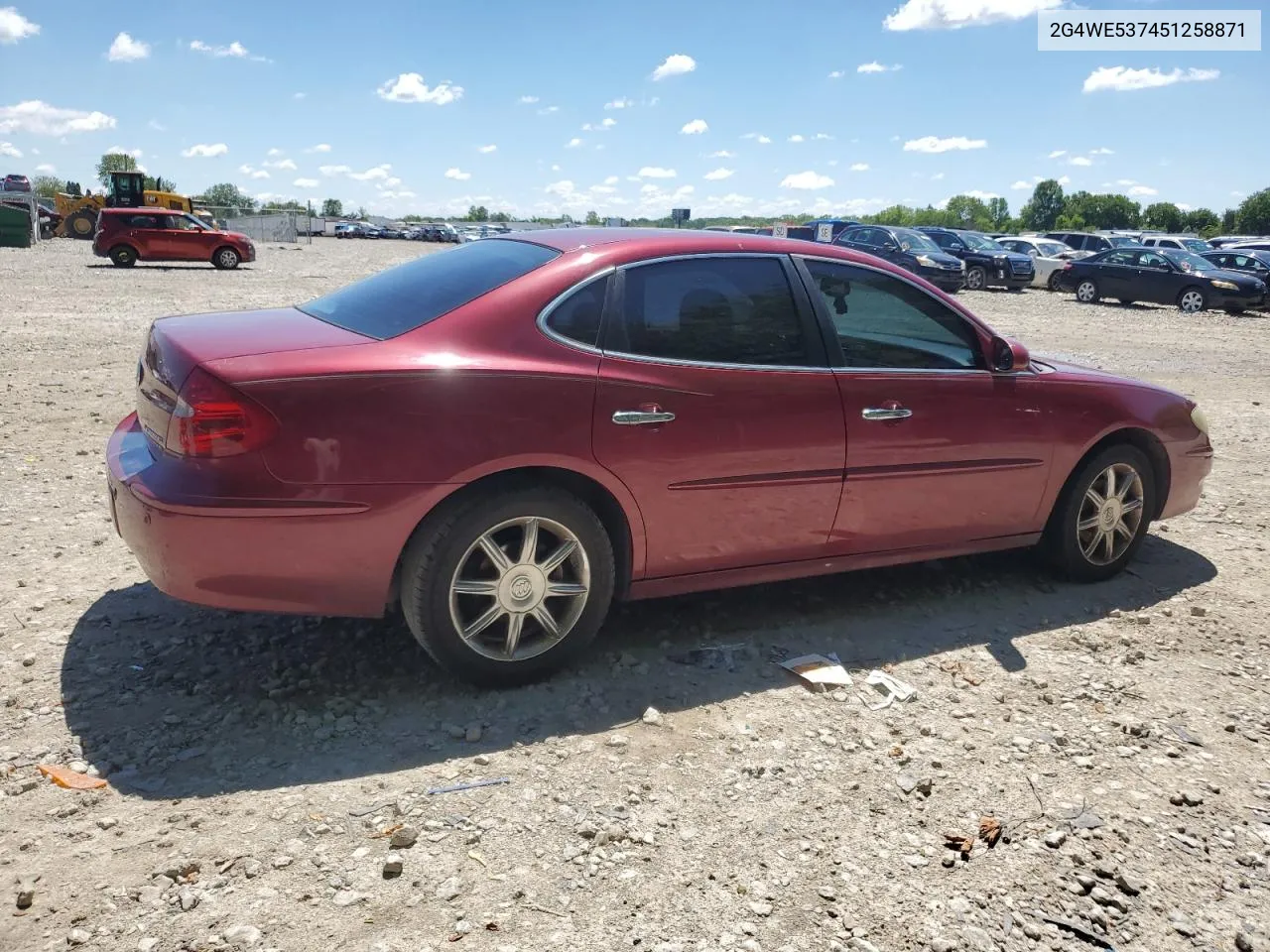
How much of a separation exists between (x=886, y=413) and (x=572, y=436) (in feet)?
4.69

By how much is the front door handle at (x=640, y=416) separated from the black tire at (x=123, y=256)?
27.3m

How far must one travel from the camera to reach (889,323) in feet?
14.0

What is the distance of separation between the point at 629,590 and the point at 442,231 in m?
73.1

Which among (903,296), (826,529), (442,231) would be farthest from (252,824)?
(442,231)

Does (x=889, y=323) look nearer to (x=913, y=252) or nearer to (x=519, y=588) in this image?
(x=519, y=588)

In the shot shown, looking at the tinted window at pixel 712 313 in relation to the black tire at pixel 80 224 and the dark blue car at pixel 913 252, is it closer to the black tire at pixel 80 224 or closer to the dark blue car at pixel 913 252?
the dark blue car at pixel 913 252

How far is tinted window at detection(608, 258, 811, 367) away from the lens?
3664mm

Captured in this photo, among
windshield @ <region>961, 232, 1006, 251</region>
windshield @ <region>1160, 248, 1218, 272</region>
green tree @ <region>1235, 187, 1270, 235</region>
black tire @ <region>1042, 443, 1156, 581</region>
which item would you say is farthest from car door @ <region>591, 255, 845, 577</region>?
green tree @ <region>1235, 187, 1270, 235</region>

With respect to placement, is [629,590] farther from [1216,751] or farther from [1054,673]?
[1216,751]

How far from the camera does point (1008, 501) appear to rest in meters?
4.52

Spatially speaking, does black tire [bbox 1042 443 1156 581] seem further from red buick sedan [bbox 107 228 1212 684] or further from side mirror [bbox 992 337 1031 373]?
side mirror [bbox 992 337 1031 373]

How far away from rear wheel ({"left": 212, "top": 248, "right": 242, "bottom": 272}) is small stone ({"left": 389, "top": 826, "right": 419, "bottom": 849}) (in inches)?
1102

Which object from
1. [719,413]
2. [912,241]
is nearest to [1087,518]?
[719,413]

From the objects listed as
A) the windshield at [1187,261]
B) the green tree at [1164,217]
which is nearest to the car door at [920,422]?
the windshield at [1187,261]
